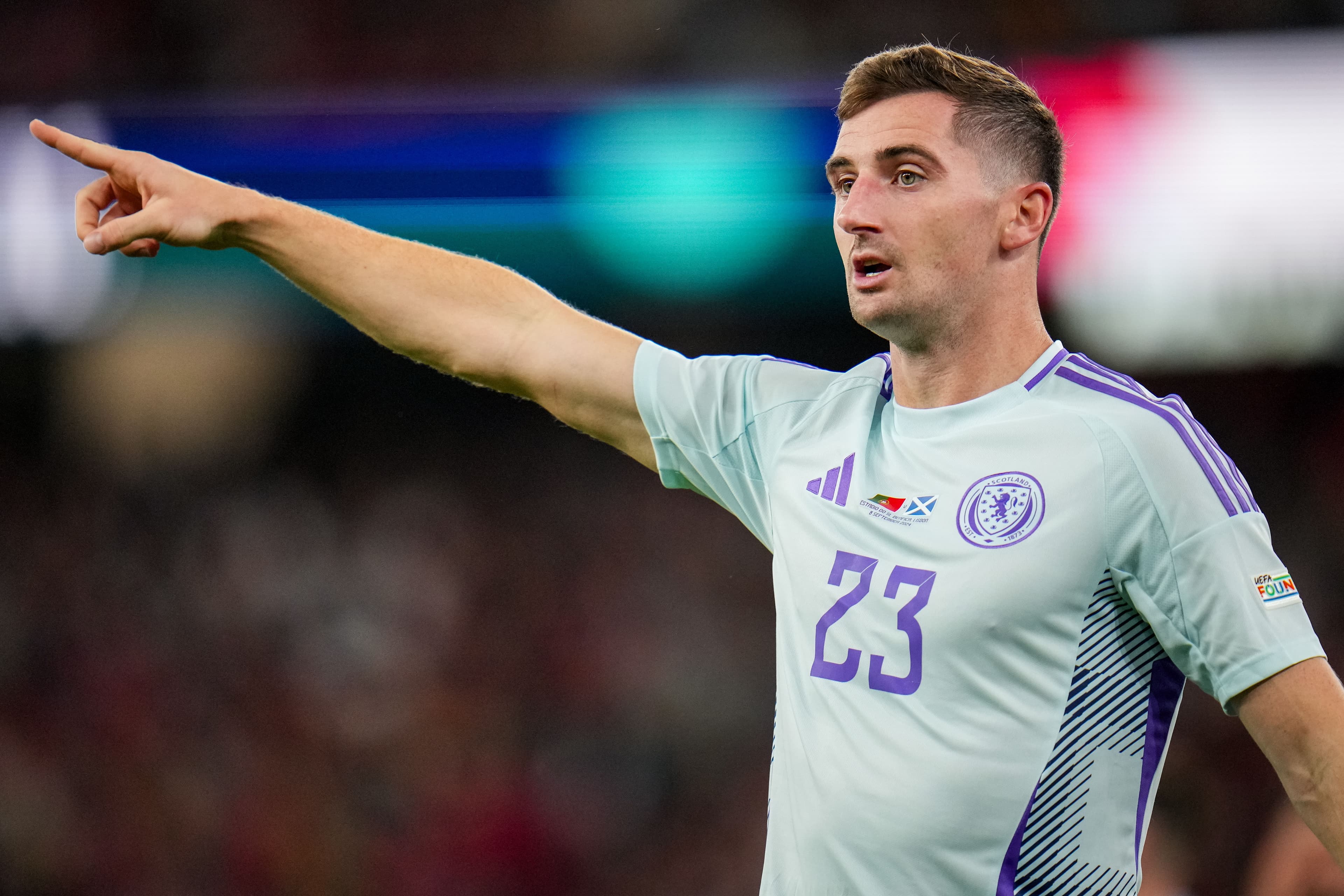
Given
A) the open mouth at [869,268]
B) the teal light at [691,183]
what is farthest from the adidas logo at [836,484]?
the teal light at [691,183]

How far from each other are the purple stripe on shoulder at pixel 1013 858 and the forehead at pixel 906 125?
46.7 inches

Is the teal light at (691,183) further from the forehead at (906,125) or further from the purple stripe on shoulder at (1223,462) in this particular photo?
the purple stripe on shoulder at (1223,462)

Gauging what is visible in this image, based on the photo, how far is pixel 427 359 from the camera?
2.84 meters

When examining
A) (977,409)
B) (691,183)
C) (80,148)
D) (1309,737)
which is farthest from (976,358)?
(691,183)

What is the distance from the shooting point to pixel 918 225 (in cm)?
244

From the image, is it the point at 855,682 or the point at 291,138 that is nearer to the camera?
the point at 855,682

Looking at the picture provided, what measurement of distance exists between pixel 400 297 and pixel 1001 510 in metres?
1.35

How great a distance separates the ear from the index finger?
1.79 meters

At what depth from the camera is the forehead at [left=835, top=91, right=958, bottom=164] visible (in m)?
2.47

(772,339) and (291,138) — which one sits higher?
(291,138)

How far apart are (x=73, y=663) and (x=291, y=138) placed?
3686 mm

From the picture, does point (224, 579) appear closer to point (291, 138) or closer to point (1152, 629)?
point (291, 138)

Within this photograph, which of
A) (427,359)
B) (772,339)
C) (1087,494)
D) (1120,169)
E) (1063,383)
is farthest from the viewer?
(772,339)

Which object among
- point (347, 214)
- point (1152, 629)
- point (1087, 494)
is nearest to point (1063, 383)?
point (1087, 494)
